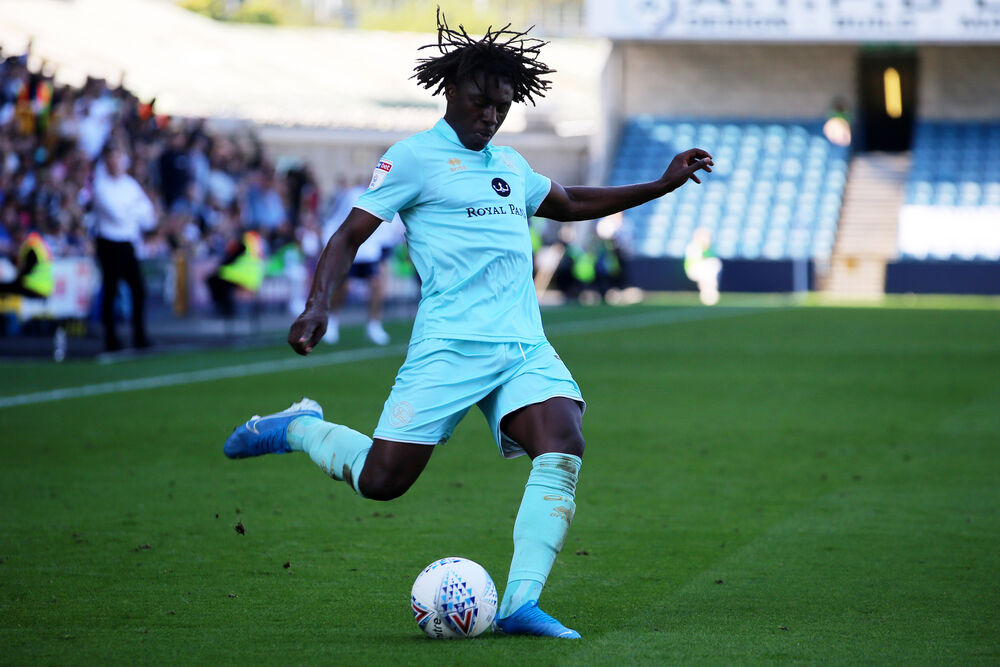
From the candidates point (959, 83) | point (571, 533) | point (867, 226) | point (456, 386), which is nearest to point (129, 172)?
point (571, 533)

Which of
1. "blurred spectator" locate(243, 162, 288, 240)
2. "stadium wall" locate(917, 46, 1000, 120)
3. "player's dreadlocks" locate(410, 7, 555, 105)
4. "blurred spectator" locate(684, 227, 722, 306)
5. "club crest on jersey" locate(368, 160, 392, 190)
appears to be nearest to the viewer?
"club crest on jersey" locate(368, 160, 392, 190)

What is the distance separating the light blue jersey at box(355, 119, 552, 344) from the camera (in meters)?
5.21

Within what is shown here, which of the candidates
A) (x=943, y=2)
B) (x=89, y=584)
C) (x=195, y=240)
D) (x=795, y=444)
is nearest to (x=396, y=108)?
(x=943, y=2)

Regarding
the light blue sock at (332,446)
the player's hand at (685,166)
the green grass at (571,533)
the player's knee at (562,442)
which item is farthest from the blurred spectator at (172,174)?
the player's knee at (562,442)

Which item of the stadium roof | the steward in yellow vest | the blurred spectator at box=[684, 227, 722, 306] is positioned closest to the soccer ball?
the steward in yellow vest

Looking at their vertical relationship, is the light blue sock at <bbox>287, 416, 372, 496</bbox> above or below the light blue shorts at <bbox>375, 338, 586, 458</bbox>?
below

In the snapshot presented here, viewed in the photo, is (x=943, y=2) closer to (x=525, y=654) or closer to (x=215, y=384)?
(x=215, y=384)

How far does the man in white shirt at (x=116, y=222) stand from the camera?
630 inches

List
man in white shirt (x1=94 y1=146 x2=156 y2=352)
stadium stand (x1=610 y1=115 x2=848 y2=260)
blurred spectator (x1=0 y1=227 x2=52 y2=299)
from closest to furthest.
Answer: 1. man in white shirt (x1=94 y1=146 x2=156 y2=352)
2. blurred spectator (x1=0 y1=227 x2=52 y2=299)
3. stadium stand (x1=610 y1=115 x2=848 y2=260)

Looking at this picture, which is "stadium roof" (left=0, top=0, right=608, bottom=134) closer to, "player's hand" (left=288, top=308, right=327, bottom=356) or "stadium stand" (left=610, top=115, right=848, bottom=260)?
"stadium stand" (left=610, top=115, right=848, bottom=260)

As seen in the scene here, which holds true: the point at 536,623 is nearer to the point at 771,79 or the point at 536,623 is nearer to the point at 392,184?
the point at 392,184

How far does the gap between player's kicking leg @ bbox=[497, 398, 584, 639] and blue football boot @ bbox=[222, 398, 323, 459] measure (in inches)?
42.7

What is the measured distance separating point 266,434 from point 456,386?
1059 mm

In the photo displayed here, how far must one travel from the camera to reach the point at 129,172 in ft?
63.0
